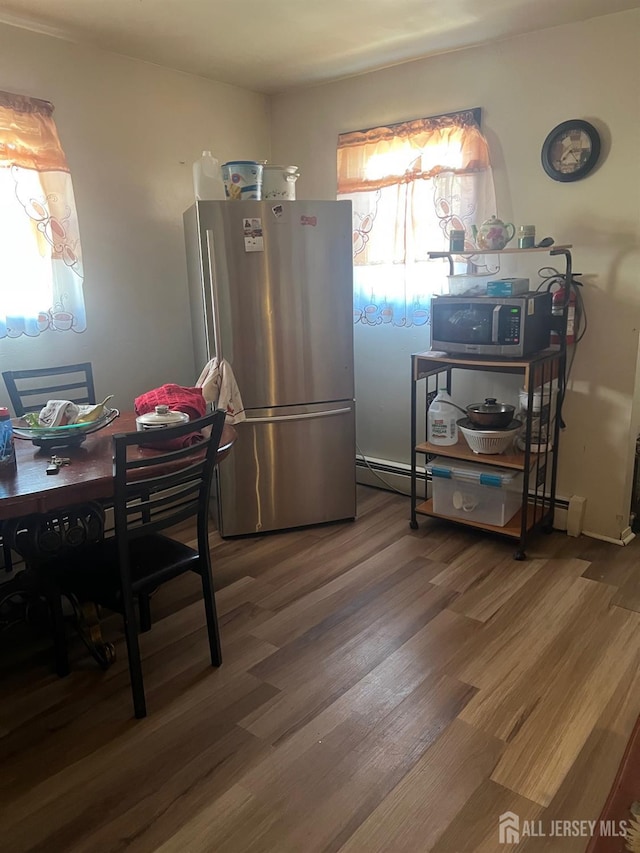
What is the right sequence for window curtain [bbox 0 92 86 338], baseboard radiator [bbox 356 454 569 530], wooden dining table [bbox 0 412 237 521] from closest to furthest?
wooden dining table [bbox 0 412 237 521] < window curtain [bbox 0 92 86 338] < baseboard radiator [bbox 356 454 569 530]

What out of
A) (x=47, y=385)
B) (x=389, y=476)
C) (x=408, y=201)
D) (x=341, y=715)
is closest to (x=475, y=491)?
(x=389, y=476)

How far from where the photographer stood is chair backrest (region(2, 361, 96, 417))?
2.67 m

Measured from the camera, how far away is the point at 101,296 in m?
3.14

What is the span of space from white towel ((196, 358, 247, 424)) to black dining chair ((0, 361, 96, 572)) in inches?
20.5

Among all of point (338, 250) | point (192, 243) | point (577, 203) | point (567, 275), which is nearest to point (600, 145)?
point (577, 203)

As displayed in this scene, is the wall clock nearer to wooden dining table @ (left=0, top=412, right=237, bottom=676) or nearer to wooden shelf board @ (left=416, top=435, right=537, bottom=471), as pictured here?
wooden shelf board @ (left=416, top=435, right=537, bottom=471)

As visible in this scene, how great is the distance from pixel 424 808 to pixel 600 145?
8.85ft

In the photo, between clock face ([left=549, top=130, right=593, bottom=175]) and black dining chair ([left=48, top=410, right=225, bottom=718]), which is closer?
black dining chair ([left=48, top=410, right=225, bottom=718])

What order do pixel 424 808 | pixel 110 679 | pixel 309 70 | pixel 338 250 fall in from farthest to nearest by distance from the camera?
pixel 309 70
pixel 338 250
pixel 110 679
pixel 424 808

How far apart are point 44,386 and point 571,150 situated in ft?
8.81

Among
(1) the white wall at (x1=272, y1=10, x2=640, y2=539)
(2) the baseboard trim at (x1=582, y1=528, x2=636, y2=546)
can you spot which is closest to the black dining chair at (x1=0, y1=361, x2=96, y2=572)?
(1) the white wall at (x1=272, y1=10, x2=640, y2=539)

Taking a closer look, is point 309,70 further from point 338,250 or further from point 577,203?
point 577,203

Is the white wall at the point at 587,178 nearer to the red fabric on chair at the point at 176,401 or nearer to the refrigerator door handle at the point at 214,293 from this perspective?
the refrigerator door handle at the point at 214,293

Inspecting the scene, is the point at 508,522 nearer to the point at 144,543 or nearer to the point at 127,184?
the point at 144,543
